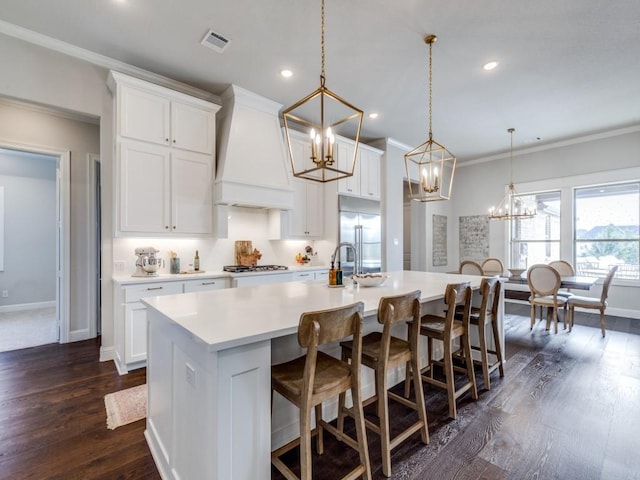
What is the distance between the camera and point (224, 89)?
389 cm

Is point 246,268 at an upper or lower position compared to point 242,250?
lower

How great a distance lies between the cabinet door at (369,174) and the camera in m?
5.32

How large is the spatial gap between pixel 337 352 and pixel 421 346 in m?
1.14

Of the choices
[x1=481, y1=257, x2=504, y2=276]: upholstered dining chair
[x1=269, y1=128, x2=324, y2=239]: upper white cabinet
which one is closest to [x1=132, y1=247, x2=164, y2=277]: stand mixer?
[x1=269, y1=128, x2=324, y2=239]: upper white cabinet

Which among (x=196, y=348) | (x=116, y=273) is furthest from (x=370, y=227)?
(x=196, y=348)

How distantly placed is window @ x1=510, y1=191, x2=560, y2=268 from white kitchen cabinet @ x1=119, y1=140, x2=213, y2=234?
617 cm

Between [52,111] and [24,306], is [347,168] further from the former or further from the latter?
[24,306]

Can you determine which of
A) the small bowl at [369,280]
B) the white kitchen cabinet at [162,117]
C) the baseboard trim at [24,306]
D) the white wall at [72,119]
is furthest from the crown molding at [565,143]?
→ the baseboard trim at [24,306]


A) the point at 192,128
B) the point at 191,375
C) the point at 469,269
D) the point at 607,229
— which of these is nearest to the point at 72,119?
the point at 192,128

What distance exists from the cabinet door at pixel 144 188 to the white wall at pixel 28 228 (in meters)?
3.75

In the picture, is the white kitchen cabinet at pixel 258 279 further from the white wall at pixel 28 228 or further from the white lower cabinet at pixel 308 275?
the white wall at pixel 28 228

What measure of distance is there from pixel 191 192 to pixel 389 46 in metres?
2.63

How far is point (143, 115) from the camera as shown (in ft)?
10.6

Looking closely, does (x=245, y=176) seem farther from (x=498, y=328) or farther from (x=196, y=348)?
(x=498, y=328)
